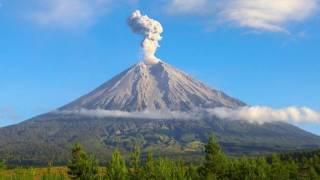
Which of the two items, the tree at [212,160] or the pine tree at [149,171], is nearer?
the pine tree at [149,171]

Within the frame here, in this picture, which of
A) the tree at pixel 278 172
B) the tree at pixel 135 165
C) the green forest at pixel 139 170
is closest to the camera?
the tree at pixel 135 165

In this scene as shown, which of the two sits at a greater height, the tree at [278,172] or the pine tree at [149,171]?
the pine tree at [149,171]

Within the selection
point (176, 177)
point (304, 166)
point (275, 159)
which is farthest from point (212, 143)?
point (304, 166)

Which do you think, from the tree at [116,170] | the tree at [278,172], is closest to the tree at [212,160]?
the tree at [278,172]

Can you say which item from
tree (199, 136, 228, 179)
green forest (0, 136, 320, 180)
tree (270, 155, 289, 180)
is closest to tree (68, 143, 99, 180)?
green forest (0, 136, 320, 180)

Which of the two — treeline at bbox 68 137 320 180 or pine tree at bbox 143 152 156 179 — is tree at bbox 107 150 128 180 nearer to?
treeline at bbox 68 137 320 180

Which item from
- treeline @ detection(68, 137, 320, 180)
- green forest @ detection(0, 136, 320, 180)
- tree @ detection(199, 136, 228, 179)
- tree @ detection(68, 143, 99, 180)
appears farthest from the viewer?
tree @ detection(199, 136, 228, 179)

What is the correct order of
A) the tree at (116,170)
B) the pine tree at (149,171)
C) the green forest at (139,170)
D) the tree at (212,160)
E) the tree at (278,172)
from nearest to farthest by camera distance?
the tree at (116,170), the green forest at (139,170), the pine tree at (149,171), the tree at (212,160), the tree at (278,172)

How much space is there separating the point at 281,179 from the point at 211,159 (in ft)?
73.5

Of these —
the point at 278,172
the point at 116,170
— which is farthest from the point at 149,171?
the point at 278,172

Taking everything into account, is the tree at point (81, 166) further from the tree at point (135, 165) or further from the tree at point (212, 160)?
the tree at point (212, 160)

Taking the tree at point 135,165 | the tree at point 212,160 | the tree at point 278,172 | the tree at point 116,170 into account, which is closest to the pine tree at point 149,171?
the tree at point 135,165

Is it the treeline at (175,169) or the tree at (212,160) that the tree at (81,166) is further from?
the tree at (212,160)

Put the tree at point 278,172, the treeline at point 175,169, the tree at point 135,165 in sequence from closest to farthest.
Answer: the tree at point 135,165
the treeline at point 175,169
the tree at point 278,172
